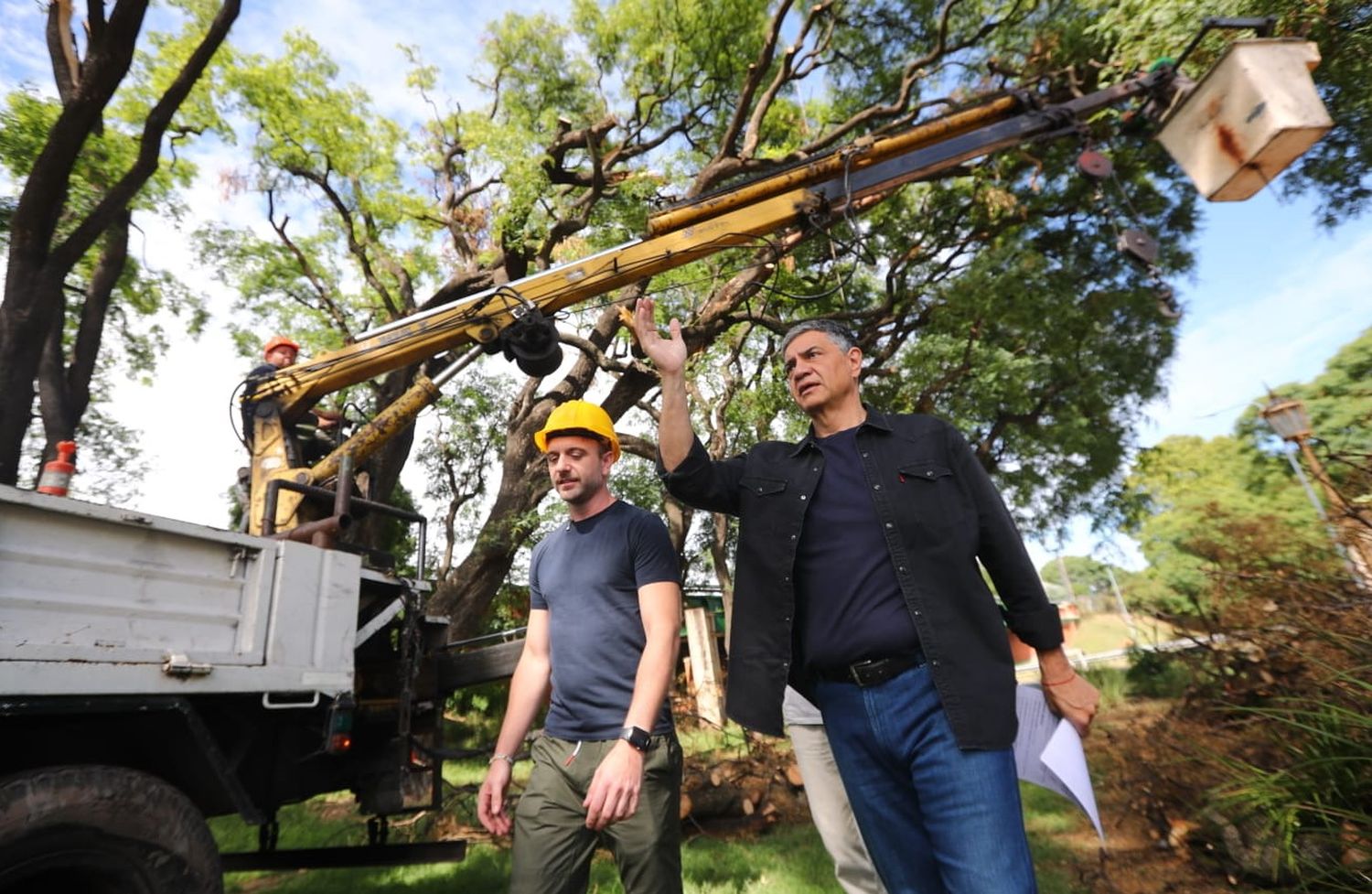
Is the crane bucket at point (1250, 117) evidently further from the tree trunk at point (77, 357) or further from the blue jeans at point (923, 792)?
the tree trunk at point (77, 357)

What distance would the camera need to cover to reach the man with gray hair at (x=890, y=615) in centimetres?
147

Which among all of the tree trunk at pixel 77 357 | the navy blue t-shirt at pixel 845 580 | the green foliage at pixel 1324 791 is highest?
the tree trunk at pixel 77 357

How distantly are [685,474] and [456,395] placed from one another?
11255 mm

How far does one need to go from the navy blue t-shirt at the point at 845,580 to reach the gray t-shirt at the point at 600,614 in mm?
520

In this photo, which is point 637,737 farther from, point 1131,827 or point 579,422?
point 1131,827

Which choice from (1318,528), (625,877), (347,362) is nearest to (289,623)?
(625,877)

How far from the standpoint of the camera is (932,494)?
1.70 m

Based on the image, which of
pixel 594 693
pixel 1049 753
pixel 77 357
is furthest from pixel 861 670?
pixel 77 357

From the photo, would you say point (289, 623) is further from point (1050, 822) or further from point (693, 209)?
point (1050, 822)

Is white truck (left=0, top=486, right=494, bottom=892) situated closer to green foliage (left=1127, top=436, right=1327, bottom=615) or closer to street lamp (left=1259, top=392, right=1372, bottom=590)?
street lamp (left=1259, top=392, right=1372, bottom=590)

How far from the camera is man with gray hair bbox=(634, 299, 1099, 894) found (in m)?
1.47

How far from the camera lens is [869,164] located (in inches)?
204

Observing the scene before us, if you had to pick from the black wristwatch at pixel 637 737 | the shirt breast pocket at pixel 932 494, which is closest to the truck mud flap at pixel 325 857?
the black wristwatch at pixel 637 737

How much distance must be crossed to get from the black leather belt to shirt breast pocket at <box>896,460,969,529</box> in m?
0.33
